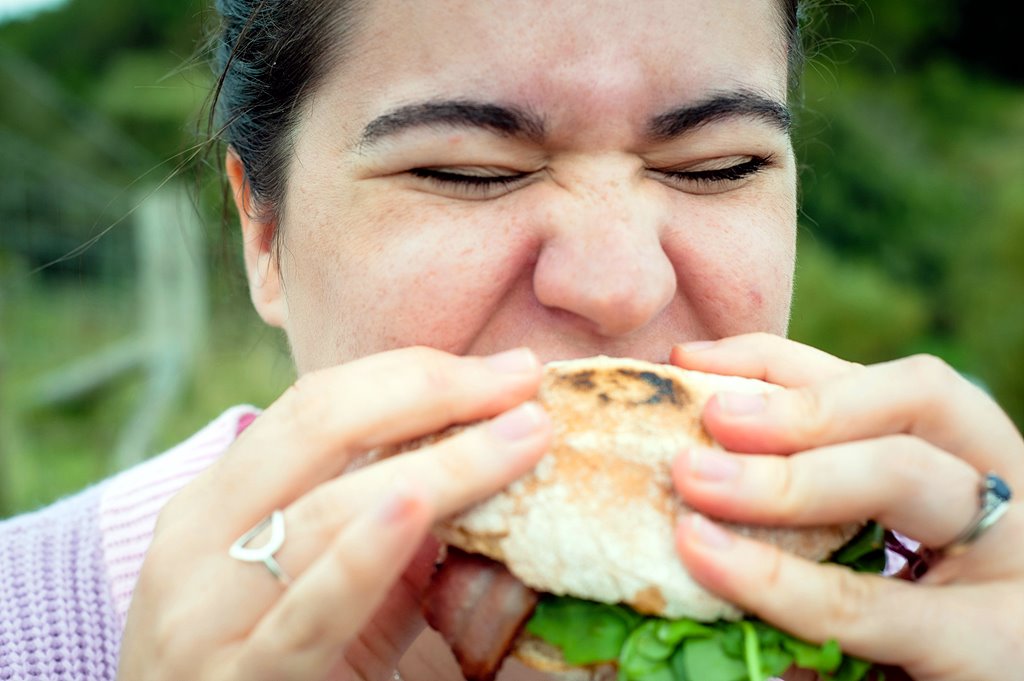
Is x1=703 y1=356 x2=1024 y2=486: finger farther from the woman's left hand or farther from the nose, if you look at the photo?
the nose

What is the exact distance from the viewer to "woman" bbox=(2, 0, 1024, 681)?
4.43 feet

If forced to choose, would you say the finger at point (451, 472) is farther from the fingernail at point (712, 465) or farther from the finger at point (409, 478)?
the fingernail at point (712, 465)

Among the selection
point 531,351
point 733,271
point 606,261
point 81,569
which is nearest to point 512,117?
point 606,261

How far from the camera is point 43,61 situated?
31828 millimetres

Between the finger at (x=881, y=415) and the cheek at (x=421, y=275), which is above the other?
the cheek at (x=421, y=275)

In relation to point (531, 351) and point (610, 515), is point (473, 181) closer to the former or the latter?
point (531, 351)

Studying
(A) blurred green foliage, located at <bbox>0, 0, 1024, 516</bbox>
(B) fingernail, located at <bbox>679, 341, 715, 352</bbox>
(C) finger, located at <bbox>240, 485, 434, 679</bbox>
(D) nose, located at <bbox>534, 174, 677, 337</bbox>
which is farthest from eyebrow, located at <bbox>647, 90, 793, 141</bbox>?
(A) blurred green foliage, located at <bbox>0, 0, 1024, 516</bbox>

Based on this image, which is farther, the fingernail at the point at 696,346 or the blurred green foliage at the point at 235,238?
the blurred green foliage at the point at 235,238

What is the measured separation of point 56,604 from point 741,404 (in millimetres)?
2015

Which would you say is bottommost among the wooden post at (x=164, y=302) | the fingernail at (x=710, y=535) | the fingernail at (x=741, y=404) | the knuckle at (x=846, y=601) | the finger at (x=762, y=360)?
the wooden post at (x=164, y=302)

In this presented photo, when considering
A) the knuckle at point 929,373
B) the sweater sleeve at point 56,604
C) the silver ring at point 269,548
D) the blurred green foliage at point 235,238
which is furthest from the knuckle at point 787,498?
the blurred green foliage at point 235,238

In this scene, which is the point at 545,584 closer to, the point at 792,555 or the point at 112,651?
the point at 792,555

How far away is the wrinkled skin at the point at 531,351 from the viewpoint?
135 cm

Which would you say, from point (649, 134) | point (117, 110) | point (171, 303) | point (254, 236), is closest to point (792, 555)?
point (649, 134)
